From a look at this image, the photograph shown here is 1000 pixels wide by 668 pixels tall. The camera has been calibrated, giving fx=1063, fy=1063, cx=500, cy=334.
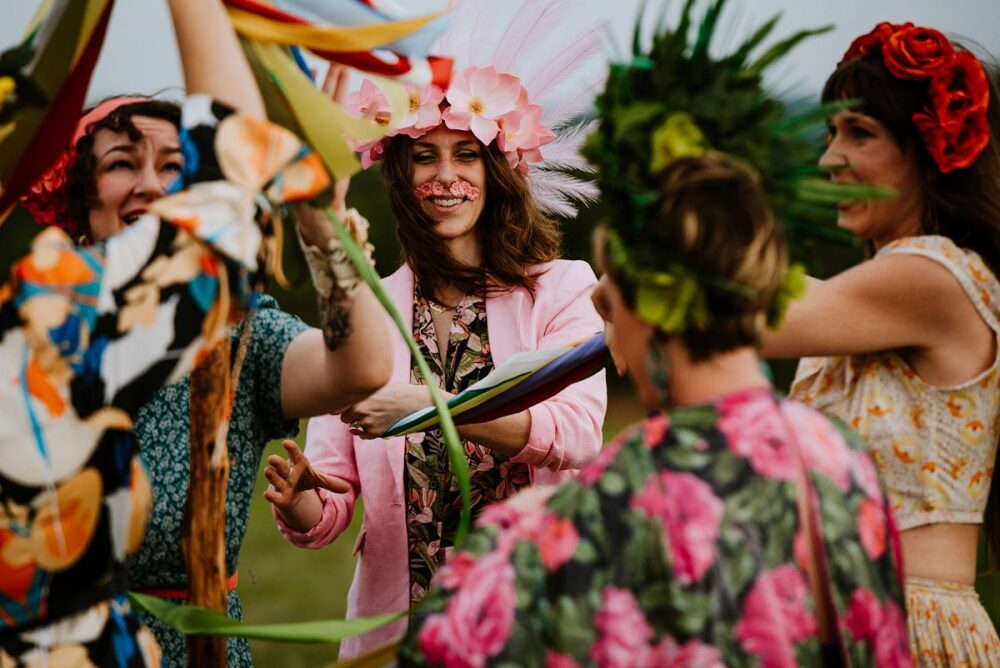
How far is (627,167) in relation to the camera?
Answer: 170cm

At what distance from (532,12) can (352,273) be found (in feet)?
5.02

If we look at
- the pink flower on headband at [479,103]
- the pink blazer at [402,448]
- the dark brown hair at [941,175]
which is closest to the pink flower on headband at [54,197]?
the pink blazer at [402,448]

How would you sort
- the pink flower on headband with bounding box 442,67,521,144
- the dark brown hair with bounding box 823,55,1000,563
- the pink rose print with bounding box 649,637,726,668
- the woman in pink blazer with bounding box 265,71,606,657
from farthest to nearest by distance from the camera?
the pink flower on headband with bounding box 442,67,521,144 < the woman in pink blazer with bounding box 265,71,606,657 < the dark brown hair with bounding box 823,55,1000,563 < the pink rose print with bounding box 649,637,726,668

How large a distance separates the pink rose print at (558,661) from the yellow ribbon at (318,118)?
93cm

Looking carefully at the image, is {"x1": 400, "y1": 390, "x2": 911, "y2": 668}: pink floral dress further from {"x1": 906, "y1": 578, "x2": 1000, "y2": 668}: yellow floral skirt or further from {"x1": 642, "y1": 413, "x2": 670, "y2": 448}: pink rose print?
{"x1": 906, "y1": 578, "x2": 1000, "y2": 668}: yellow floral skirt

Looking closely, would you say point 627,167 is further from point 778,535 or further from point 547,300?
point 547,300

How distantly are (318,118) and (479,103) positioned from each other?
1306mm

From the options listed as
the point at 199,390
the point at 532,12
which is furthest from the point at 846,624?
the point at 532,12

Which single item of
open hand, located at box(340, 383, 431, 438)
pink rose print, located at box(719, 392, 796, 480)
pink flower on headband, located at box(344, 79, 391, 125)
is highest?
pink flower on headband, located at box(344, 79, 391, 125)

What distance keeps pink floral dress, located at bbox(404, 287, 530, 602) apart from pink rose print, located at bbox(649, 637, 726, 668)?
1.53m

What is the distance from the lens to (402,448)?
9.95ft

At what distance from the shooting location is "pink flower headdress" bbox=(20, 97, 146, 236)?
104 inches

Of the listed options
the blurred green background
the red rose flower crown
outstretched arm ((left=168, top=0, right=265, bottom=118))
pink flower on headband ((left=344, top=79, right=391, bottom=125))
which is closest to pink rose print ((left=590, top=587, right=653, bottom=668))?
outstretched arm ((left=168, top=0, right=265, bottom=118))

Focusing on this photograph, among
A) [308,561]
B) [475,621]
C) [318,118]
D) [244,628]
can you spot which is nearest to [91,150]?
[318,118]
